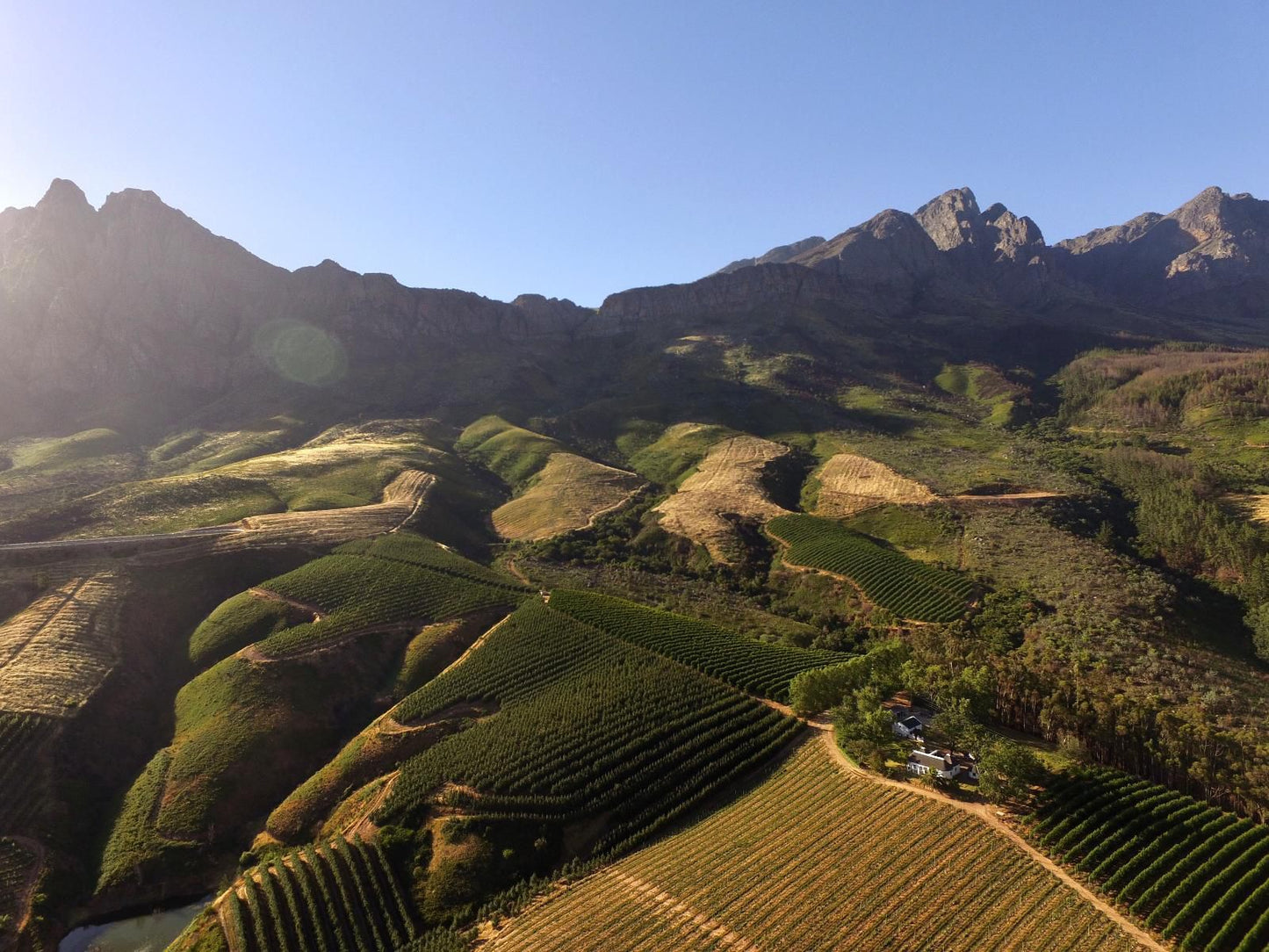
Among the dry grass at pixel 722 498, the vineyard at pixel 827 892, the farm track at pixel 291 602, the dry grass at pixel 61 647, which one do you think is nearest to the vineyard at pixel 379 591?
the farm track at pixel 291 602

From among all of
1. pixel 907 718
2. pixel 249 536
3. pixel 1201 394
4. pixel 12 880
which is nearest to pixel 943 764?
pixel 907 718

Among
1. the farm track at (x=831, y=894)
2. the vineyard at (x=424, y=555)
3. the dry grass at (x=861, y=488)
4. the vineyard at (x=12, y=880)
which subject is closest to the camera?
the farm track at (x=831, y=894)

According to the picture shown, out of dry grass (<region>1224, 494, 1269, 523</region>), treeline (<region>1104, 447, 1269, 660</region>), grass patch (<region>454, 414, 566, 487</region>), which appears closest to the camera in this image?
treeline (<region>1104, 447, 1269, 660</region>)

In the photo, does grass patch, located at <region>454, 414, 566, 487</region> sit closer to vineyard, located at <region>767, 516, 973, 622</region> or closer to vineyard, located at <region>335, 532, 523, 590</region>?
vineyard, located at <region>335, 532, 523, 590</region>

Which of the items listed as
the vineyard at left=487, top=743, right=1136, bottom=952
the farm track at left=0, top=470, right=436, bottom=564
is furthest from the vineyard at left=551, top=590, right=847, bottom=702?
the farm track at left=0, top=470, right=436, bottom=564

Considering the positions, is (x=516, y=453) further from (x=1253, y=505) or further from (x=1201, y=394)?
(x=1201, y=394)

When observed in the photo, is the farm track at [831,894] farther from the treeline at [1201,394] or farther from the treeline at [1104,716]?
the treeline at [1201,394]
